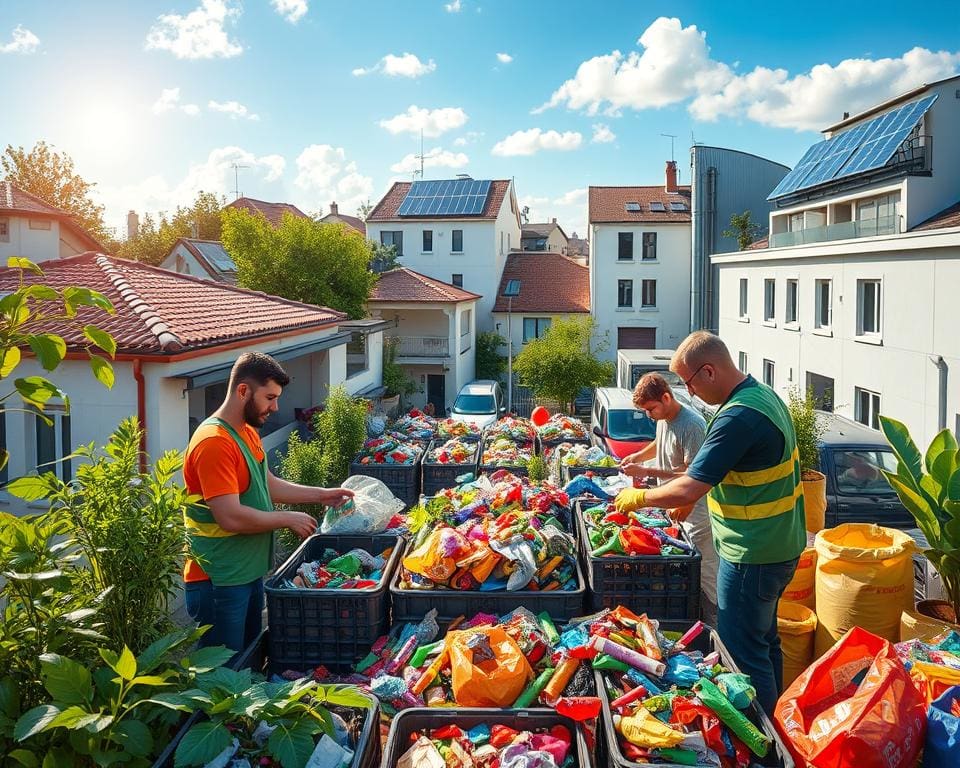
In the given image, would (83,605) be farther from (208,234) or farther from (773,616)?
(208,234)

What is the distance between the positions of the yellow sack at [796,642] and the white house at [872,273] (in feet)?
29.3

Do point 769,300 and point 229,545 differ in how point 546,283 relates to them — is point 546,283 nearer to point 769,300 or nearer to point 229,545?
point 769,300

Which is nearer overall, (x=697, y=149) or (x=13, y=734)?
(x=13, y=734)

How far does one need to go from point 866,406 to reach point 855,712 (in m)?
17.4

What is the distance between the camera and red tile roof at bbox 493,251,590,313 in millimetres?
36938

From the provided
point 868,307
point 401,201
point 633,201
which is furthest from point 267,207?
point 868,307

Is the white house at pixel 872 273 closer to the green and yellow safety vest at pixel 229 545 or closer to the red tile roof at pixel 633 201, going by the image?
the red tile roof at pixel 633 201

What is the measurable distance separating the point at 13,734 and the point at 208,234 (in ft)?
168

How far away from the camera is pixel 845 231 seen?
20.0 metres

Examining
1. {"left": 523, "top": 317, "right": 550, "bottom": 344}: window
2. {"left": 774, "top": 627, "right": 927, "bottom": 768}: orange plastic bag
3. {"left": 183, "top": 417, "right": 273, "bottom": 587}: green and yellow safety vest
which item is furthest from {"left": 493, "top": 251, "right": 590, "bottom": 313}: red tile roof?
{"left": 774, "top": 627, "right": 927, "bottom": 768}: orange plastic bag

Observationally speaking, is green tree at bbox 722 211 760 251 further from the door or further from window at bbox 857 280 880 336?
the door

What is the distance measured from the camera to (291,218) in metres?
23.8

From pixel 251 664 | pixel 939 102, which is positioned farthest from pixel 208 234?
pixel 251 664

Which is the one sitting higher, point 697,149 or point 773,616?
point 697,149
